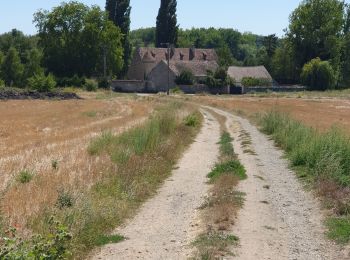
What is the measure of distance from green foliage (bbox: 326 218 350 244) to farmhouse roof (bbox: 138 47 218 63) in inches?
4534

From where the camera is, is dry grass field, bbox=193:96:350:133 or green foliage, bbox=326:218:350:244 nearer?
green foliage, bbox=326:218:350:244

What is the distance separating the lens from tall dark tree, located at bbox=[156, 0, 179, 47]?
124 m

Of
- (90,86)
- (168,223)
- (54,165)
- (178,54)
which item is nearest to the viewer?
(168,223)

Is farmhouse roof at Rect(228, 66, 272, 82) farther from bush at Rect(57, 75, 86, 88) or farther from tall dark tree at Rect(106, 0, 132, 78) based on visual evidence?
bush at Rect(57, 75, 86, 88)

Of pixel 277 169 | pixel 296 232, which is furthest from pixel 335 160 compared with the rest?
pixel 296 232

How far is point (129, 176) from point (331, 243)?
23.0 ft

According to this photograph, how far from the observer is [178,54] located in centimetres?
13012

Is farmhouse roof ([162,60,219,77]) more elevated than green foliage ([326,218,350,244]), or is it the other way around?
farmhouse roof ([162,60,219,77])

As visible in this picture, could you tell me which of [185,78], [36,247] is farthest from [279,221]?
[185,78]

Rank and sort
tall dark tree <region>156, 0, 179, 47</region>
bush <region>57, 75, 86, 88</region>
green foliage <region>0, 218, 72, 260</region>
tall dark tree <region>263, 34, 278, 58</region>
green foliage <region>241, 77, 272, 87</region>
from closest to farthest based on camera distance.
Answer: green foliage <region>0, 218, 72, 260</region> → bush <region>57, 75, 86, 88</region> → green foliage <region>241, 77, 272, 87</region> → tall dark tree <region>156, 0, 179, 47</region> → tall dark tree <region>263, 34, 278, 58</region>

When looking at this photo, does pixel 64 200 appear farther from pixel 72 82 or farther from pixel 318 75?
pixel 318 75

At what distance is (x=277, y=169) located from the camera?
2058 cm

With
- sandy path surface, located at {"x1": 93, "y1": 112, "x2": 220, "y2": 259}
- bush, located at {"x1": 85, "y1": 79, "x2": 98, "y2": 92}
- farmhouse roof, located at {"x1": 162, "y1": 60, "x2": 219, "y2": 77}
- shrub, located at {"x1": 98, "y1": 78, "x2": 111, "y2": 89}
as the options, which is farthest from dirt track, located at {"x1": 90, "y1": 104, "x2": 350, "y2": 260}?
farmhouse roof, located at {"x1": 162, "y1": 60, "x2": 219, "y2": 77}

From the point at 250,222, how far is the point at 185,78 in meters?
96.5
